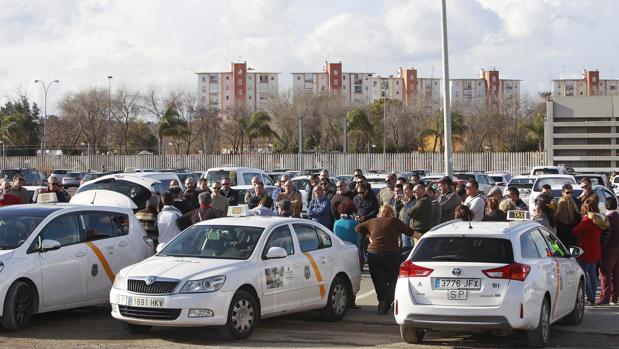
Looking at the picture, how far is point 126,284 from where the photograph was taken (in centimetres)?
1104


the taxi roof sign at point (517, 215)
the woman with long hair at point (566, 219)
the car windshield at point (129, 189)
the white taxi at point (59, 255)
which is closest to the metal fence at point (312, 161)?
the car windshield at point (129, 189)

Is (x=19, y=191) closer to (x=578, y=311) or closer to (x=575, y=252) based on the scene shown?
(x=575, y=252)

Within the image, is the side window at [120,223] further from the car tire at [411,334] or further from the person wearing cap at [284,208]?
the car tire at [411,334]

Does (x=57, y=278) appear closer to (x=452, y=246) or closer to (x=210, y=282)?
(x=210, y=282)

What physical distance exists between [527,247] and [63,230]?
6240 mm

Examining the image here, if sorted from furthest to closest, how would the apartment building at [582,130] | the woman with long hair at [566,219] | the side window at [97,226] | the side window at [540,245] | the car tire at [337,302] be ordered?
the apartment building at [582,130]
the woman with long hair at [566,219]
the side window at [97,226]
the car tire at [337,302]
the side window at [540,245]

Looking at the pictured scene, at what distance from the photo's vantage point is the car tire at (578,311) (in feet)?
40.5

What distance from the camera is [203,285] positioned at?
10688 mm

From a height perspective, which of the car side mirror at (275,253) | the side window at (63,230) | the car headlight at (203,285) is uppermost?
the side window at (63,230)

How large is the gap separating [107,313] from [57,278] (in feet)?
5.39

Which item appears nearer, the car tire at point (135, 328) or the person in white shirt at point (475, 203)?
the car tire at point (135, 328)

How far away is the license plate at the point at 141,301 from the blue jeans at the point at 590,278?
→ 22.7ft

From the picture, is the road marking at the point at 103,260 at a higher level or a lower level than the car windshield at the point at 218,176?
lower

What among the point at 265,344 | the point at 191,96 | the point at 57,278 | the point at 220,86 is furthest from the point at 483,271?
the point at 220,86
